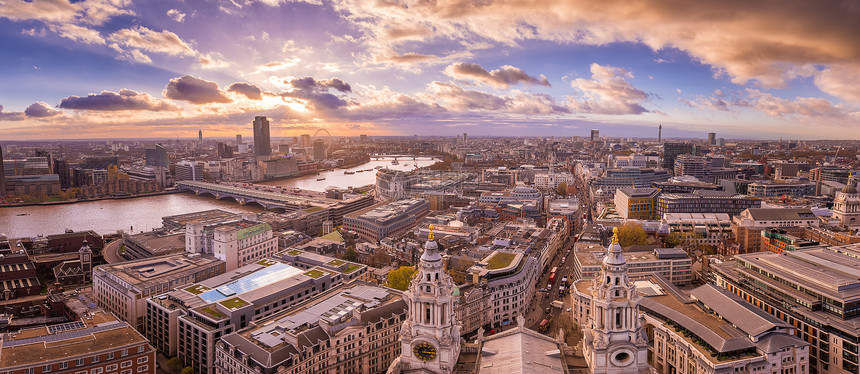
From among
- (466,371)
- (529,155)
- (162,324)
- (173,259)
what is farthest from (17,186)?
(529,155)

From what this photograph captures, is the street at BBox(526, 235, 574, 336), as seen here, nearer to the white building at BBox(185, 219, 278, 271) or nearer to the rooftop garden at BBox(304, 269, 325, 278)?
the rooftop garden at BBox(304, 269, 325, 278)

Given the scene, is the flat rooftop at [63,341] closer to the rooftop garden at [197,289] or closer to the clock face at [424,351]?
the rooftop garden at [197,289]

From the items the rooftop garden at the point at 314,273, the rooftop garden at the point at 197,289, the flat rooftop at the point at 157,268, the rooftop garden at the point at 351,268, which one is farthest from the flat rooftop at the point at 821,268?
the flat rooftop at the point at 157,268

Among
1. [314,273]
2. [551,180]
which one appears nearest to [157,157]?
[551,180]

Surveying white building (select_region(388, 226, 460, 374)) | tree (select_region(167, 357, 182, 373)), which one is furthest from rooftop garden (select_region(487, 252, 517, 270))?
tree (select_region(167, 357, 182, 373))

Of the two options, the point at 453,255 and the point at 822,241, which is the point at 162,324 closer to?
the point at 453,255

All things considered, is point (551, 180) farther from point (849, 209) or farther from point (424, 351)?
point (424, 351)
